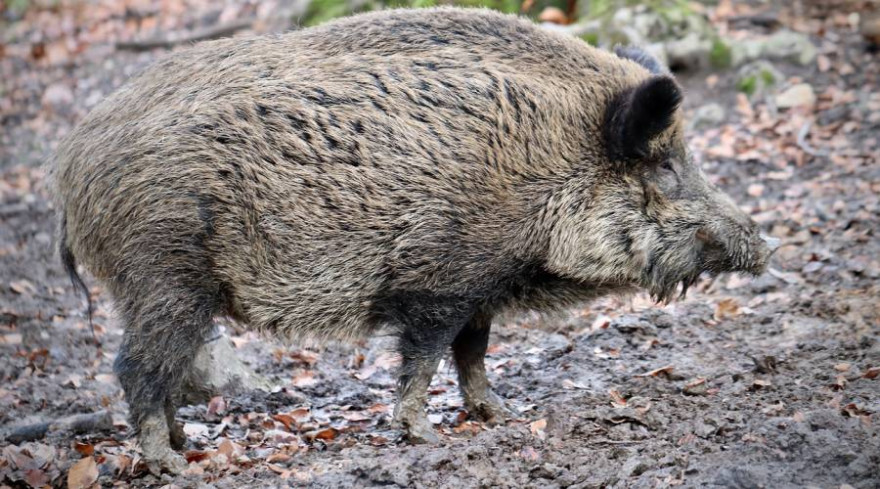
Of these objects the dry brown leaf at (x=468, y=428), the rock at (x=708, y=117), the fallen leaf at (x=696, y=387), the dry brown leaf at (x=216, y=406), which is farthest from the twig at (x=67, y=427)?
the rock at (x=708, y=117)

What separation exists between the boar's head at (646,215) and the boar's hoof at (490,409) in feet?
3.02

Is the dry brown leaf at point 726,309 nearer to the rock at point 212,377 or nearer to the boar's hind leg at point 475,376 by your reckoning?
the boar's hind leg at point 475,376

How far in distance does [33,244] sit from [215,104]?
16.9 feet

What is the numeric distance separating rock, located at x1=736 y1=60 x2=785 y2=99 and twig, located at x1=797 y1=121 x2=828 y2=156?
2.69 feet

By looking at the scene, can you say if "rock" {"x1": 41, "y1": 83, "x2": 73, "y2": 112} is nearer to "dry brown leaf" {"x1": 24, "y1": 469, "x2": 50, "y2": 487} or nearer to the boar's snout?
"dry brown leaf" {"x1": 24, "y1": 469, "x2": 50, "y2": 487}

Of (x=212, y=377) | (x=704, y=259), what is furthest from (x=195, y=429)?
(x=704, y=259)

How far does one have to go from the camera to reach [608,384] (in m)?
5.78

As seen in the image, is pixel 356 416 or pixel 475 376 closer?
pixel 475 376

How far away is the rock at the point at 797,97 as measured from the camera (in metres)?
9.82

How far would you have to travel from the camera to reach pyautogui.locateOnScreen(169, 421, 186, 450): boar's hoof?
17.6ft

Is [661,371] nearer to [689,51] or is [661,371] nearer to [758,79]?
[758,79]

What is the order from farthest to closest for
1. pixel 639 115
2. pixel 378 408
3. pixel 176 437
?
pixel 378 408 < pixel 176 437 < pixel 639 115

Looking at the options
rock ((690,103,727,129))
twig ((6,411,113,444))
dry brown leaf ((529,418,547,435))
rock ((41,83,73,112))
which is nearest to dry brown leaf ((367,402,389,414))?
dry brown leaf ((529,418,547,435))

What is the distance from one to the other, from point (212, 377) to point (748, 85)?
666 cm
